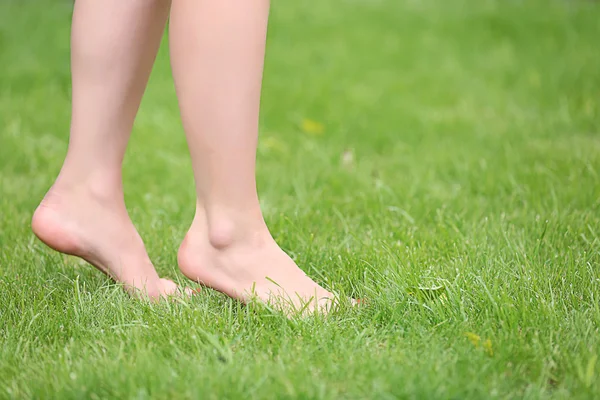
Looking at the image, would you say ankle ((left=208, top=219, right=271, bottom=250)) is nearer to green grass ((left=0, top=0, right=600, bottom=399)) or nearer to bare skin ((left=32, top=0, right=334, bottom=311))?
bare skin ((left=32, top=0, right=334, bottom=311))

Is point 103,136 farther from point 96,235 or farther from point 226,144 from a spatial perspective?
point 226,144

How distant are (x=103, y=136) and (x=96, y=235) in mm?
213

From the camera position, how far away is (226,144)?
1.38 meters

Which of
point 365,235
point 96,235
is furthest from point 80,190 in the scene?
point 365,235

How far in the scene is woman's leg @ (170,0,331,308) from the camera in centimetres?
135

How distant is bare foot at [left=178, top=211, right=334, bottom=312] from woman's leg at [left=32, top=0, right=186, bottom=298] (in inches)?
5.6

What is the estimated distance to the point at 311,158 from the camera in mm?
2689

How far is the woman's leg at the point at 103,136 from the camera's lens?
1.49m

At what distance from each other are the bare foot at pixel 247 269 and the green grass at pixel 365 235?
0.05 metres

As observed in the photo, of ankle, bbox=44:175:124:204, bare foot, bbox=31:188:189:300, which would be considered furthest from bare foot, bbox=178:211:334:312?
ankle, bbox=44:175:124:204

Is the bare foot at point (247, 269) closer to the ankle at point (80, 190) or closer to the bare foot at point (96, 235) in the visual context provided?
the bare foot at point (96, 235)

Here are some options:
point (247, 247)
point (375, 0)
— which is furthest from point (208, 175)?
point (375, 0)

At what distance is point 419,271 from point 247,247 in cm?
36

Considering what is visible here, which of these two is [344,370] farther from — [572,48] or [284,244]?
[572,48]
